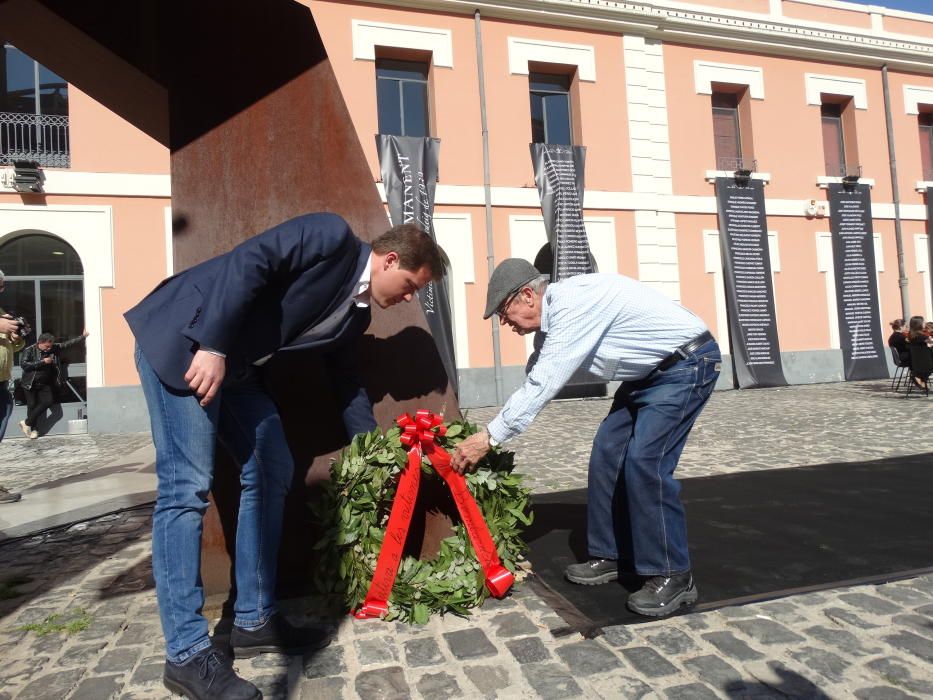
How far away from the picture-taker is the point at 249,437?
2.24 metres

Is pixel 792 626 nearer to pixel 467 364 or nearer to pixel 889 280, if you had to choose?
pixel 467 364

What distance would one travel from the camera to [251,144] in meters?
2.86

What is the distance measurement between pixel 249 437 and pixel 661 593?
172 cm

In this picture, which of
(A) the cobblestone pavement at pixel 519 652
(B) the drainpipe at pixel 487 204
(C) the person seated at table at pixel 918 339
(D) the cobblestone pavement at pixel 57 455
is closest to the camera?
(A) the cobblestone pavement at pixel 519 652

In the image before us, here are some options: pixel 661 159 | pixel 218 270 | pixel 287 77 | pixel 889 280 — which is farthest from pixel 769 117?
pixel 218 270

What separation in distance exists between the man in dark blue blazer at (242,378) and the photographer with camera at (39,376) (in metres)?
9.59

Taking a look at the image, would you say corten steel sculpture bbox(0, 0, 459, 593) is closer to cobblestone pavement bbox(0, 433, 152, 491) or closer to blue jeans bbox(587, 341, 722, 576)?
blue jeans bbox(587, 341, 722, 576)

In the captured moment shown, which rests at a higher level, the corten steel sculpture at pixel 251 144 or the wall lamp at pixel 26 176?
the wall lamp at pixel 26 176

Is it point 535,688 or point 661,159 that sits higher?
point 661,159

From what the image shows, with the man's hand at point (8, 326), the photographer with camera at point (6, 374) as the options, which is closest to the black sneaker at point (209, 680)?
the man's hand at point (8, 326)

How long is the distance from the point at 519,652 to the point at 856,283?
1539 cm

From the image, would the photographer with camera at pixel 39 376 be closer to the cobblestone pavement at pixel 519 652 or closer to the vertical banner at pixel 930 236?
the cobblestone pavement at pixel 519 652

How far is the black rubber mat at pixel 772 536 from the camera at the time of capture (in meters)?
2.70

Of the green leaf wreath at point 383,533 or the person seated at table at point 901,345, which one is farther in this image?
the person seated at table at point 901,345
